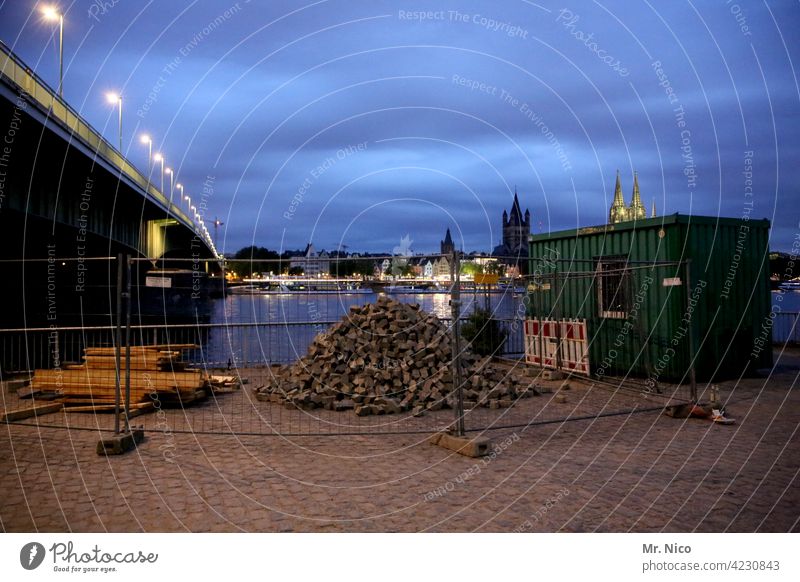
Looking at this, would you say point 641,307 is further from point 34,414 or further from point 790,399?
point 34,414

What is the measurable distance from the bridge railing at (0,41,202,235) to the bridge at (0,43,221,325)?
0.09 ft

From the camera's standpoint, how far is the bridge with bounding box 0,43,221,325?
50.1ft

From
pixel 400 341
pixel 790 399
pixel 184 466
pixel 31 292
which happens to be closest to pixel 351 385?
pixel 400 341

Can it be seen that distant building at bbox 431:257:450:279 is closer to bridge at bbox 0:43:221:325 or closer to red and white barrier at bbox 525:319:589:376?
red and white barrier at bbox 525:319:589:376

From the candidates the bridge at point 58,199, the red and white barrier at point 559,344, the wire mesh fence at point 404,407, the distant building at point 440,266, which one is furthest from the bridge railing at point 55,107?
the red and white barrier at point 559,344

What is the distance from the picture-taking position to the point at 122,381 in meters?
11.7

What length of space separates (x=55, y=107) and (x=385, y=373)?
1311 cm

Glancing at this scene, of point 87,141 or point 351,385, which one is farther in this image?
point 87,141

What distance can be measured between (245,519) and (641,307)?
11144mm

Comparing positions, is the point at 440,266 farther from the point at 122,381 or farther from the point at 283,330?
the point at 283,330

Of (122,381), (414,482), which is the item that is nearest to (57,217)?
(122,381)

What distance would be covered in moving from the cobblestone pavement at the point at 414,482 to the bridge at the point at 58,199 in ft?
9.56

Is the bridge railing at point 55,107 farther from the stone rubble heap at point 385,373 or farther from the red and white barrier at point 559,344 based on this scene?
the red and white barrier at point 559,344

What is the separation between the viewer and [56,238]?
26.1 m
